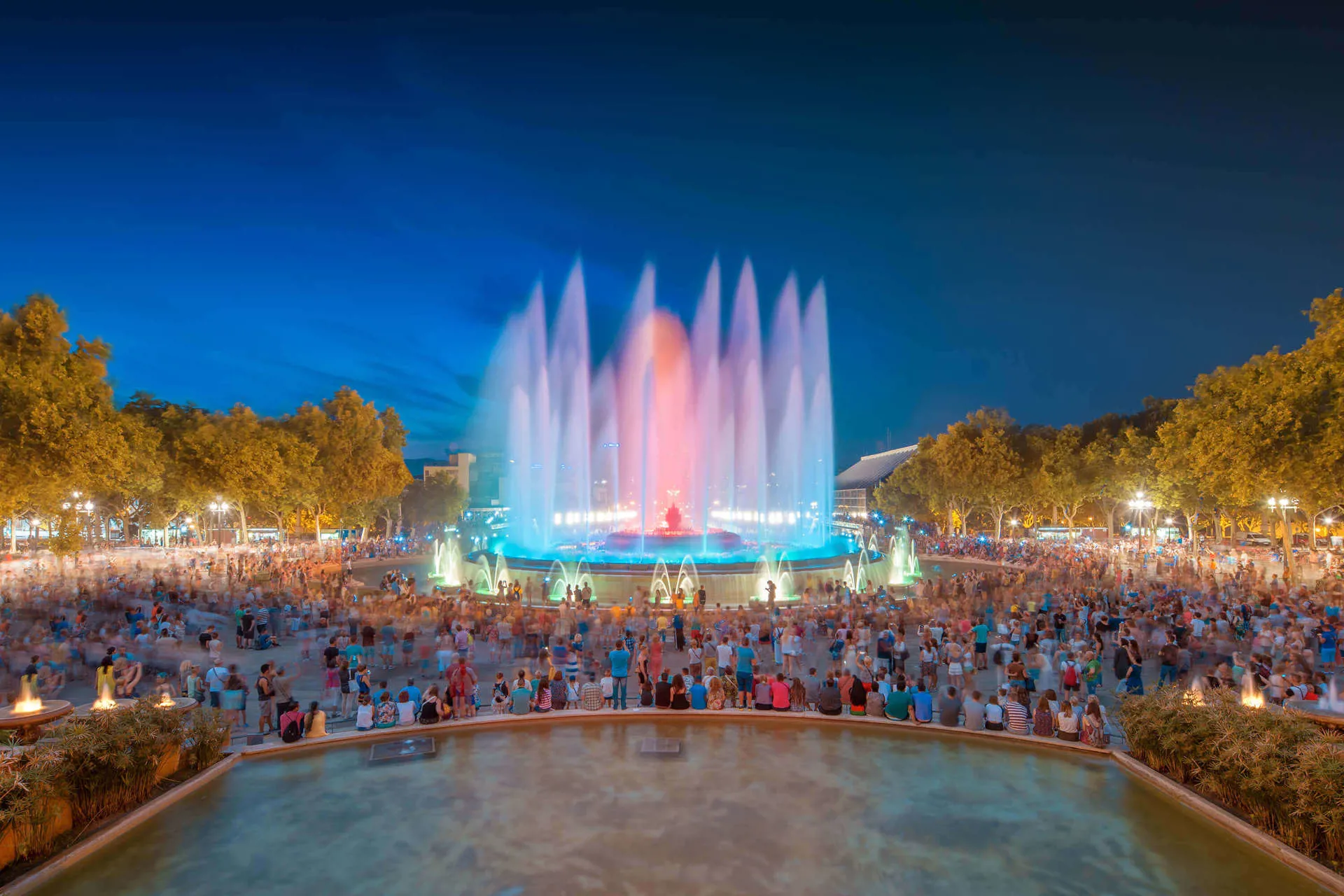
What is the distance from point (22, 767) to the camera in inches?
362

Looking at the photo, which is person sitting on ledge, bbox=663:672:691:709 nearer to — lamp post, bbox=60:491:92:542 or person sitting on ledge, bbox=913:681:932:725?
person sitting on ledge, bbox=913:681:932:725

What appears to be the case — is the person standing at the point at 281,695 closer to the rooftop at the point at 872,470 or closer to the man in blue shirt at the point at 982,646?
the man in blue shirt at the point at 982,646

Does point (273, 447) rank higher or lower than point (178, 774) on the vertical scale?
higher

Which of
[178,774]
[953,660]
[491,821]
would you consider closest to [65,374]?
[178,774]

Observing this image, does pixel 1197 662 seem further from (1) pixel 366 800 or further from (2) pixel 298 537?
(2) pixel 298 537

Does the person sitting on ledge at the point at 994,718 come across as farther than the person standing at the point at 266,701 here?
No

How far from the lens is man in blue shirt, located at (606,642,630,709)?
1555 centimetres

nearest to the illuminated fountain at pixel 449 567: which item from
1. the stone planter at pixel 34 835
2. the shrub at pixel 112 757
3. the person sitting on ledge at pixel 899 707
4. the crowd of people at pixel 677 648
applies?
the crowd of people at pixel 677 648

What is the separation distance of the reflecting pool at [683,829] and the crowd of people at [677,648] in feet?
6.57

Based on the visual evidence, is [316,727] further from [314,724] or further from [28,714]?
[28,714]

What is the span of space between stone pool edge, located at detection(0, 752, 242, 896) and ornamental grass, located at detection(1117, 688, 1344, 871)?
1568cm

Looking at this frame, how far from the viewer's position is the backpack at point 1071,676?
16016 millimetres

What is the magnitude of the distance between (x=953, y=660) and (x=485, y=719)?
11.6 m

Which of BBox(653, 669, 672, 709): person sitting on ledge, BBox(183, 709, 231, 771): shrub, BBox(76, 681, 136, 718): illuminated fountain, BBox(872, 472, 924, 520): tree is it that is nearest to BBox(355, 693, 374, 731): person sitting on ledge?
BBox(183, 709, 231, 771): shrub
